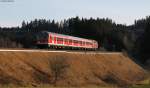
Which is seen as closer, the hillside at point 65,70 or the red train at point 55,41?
the hillside at point 65,70

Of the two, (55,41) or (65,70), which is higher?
(55,41)

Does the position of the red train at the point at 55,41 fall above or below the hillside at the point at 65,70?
above

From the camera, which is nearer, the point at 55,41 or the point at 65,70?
the point at 65,70

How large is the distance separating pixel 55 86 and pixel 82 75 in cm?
1036

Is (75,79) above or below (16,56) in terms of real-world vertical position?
below

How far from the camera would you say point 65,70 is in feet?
154

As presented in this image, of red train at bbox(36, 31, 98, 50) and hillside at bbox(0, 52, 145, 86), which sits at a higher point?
red train at bbox(36, 31, 98, 50)

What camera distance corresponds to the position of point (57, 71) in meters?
44.9

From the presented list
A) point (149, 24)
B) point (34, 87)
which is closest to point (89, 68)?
point (34, 87)

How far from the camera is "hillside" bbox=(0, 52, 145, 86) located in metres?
40.2

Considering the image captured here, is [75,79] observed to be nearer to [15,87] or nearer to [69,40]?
[15,87]

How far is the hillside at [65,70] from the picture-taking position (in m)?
40.2

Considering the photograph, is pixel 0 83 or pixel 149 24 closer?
pixel 0 83

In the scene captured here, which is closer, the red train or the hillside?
→ the hillside
